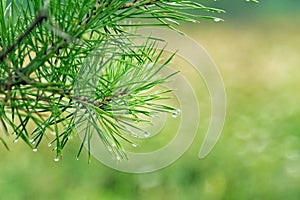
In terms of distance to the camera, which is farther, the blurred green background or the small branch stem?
the blurred green background

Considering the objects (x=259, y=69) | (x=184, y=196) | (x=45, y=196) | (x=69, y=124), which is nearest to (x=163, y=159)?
(x=184, y=196)

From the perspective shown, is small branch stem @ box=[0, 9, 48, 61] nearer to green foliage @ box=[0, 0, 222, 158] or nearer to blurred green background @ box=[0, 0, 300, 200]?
green foliage @ box=[0, 0, 222, 158]

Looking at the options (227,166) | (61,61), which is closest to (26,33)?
(61,61)

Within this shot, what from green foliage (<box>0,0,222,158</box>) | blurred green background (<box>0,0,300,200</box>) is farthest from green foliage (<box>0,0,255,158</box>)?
blurred green background (<box>0,0,300,200</box>)

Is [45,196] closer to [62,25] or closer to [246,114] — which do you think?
[246,114]

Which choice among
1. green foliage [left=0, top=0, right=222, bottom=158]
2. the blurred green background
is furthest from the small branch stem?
the blurred green background

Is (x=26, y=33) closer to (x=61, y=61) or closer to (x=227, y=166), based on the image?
(x=61, y=61)

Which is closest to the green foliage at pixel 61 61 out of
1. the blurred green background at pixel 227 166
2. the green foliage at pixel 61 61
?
the green foliage at pixel 61 61

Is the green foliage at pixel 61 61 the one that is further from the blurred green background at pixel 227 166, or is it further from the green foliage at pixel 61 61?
the blurred green background at pixel 227 166
